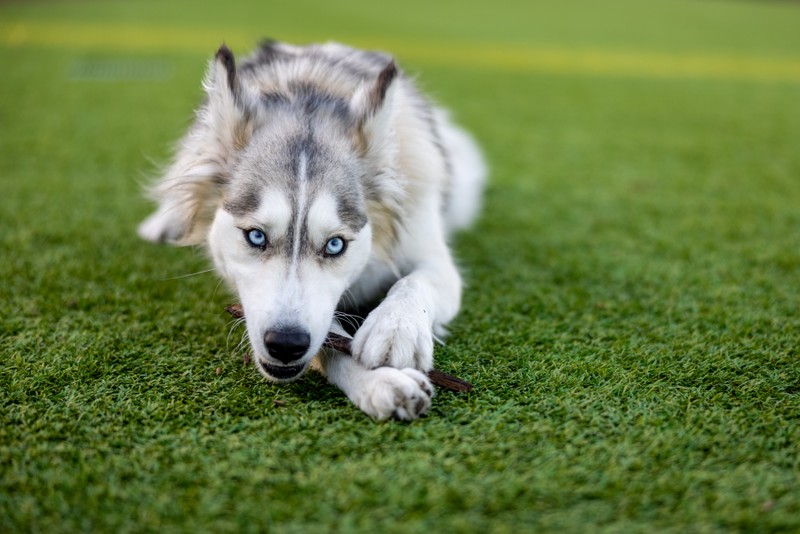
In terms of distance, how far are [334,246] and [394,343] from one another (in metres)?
0.39

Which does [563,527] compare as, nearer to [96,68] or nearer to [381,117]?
[381,117]

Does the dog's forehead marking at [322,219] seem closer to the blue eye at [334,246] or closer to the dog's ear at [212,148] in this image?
the blue eye at [334,246]

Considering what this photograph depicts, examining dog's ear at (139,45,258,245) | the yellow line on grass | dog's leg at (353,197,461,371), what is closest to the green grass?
dog's leg at (353,197,461,371)

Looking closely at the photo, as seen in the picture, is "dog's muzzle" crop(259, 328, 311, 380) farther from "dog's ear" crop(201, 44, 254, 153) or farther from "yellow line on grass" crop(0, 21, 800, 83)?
"yellow line on grass" crop(0, 21, 800, 83)

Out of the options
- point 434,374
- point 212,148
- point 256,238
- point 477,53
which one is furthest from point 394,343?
point 477,53

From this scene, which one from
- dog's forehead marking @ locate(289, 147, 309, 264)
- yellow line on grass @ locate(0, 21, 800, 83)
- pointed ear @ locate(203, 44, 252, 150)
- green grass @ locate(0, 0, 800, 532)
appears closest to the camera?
green grass @ locate(0, 0, 800, 532)

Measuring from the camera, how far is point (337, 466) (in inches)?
66.2

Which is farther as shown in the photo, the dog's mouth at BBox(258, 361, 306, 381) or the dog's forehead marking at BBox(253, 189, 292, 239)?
the dog's forehead marking at BBox(253, 189, 292, 239)

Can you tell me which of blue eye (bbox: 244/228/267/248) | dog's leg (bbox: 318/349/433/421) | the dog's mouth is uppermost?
blue eye (bbox: 244/228/267/248)

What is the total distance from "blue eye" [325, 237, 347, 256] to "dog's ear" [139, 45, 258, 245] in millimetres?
455

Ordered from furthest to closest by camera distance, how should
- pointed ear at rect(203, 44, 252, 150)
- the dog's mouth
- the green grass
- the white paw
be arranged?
pointed ear at rect(203, 44, 252, 150) → the dog's mouth → the white paw → the green grass

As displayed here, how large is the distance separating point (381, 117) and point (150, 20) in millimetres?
10067

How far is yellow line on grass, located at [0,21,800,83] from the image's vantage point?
27.4 ft

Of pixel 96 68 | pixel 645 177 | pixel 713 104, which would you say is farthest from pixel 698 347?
pixel 96 68
